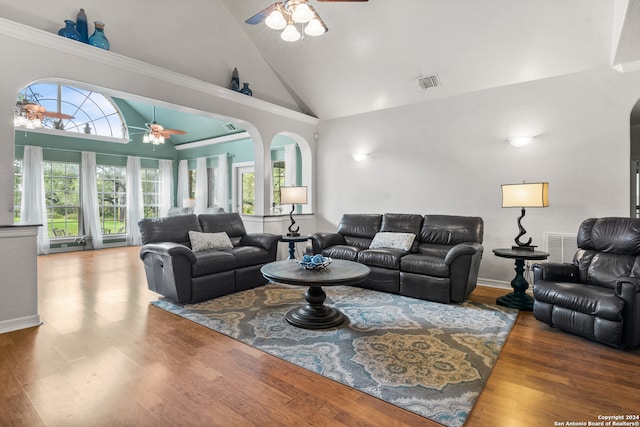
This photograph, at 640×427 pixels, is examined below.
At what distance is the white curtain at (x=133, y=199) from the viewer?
886 centimetres

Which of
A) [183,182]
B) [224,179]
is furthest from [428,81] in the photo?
[183,182]

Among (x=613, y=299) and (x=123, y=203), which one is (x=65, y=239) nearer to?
(x=123, y=203)

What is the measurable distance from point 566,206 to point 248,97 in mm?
4704

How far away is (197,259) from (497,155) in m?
4.17

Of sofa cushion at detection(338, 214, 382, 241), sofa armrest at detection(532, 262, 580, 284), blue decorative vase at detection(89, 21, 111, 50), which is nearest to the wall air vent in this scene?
sofa armrest at detection(532, 262, 580, 284)

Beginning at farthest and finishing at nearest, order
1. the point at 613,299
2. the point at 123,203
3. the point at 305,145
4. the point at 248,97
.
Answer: the point at 123,203 → the point at 305,145 → the point at 248,97 → the point at 613,299

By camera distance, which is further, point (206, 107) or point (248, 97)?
point (248, 97)

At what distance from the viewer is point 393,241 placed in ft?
14.8

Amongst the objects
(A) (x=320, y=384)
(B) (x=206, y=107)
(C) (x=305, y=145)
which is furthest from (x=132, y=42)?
(A) (x=320, y=384)

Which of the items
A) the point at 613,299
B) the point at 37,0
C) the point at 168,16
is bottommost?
the point at 613,299

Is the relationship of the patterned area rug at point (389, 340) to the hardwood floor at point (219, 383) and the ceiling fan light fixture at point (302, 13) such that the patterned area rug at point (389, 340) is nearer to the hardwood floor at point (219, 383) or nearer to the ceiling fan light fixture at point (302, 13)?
the hardwood floor at point (219, 383)

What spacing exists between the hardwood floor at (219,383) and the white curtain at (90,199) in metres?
5.72

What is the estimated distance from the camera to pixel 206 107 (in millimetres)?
4719

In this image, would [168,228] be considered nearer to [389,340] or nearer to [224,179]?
[389,340]
